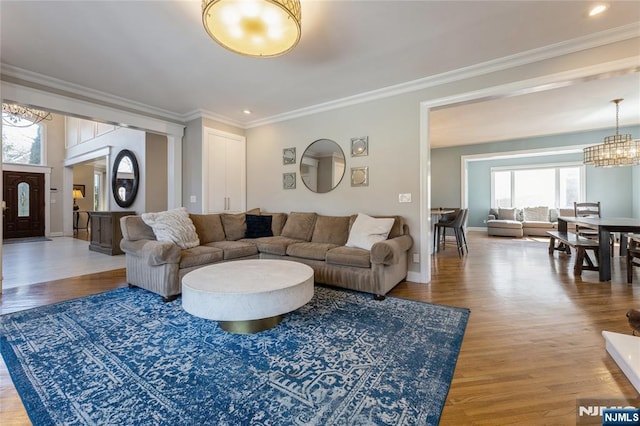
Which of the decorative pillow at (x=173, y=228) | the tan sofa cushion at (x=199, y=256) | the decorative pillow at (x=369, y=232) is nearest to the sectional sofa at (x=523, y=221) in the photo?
the decorative pillow at (x=369, y=232)

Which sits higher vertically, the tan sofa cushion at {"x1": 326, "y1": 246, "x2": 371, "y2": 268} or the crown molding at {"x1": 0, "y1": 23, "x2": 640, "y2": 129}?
the crown molding at {"x1": 0, "y1": 23, "x2": 640, "y2": 129}

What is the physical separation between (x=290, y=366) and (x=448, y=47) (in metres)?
3.29

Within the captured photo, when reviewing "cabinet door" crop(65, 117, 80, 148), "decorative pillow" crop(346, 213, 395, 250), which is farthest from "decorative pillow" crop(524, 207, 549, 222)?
"cabinet door" crop(65, 117, 80, 148)

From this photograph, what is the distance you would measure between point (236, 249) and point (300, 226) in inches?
42.2

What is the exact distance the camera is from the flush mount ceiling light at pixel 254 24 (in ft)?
5.76

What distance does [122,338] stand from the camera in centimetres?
206

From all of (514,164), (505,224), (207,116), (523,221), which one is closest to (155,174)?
(207,116)

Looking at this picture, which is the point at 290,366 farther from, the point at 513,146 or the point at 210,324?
the point at 513,146

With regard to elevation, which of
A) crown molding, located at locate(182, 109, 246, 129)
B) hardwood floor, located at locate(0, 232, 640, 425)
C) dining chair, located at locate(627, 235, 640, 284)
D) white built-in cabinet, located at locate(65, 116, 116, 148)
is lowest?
hardwood floor, located at locate(0, 232, 640, 425)

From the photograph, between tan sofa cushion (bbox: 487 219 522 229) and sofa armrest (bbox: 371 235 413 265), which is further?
tan sofa cushion (bbox: 487 219 522 229)

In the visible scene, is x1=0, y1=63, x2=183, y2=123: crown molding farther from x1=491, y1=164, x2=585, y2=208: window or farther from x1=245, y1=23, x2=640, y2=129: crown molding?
x1=491, y1=164, x2=585, y2=208: window

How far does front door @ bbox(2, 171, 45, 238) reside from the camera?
757cm

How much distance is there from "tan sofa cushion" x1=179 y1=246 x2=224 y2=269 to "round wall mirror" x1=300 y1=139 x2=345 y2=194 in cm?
191

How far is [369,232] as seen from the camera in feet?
10.9
